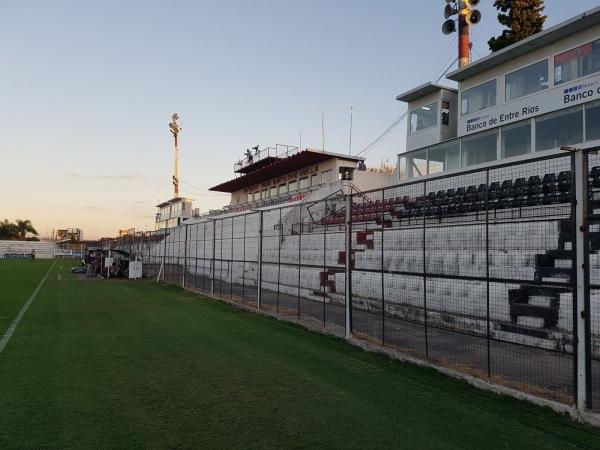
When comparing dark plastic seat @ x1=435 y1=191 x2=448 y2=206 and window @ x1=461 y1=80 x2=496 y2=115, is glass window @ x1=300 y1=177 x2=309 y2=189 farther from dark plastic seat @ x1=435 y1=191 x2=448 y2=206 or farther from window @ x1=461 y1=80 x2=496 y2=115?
dark plastic seat @ x1=435 y1=191 x2=448 y2=206

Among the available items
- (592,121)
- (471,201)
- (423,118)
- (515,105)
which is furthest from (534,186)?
(423,118)

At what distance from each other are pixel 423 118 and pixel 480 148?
5097 mm

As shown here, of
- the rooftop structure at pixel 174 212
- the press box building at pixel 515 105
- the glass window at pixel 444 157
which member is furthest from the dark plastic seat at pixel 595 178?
the rooftop structure at pixel 174 212

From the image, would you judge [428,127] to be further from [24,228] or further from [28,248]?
[24,228]

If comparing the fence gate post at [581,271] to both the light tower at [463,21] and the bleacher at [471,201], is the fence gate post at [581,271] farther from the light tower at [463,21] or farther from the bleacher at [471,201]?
the light tower at [463,21]

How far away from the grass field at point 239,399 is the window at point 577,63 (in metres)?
13.0

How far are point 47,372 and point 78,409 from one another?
1.85 meters

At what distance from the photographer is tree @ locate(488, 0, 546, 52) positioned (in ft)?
90.8

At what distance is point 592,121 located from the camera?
48.1ft

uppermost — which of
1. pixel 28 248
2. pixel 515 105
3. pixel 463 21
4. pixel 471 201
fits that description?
pixel 463 21

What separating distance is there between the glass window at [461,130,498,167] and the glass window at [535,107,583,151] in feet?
5.87

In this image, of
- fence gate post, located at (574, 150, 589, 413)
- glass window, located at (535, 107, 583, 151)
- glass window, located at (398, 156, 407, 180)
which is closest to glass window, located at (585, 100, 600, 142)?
glass window, located at (535, 107, 583, 151)

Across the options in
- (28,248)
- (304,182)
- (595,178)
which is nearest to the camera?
(595,178)

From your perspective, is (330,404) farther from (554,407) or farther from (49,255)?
(49,255)
